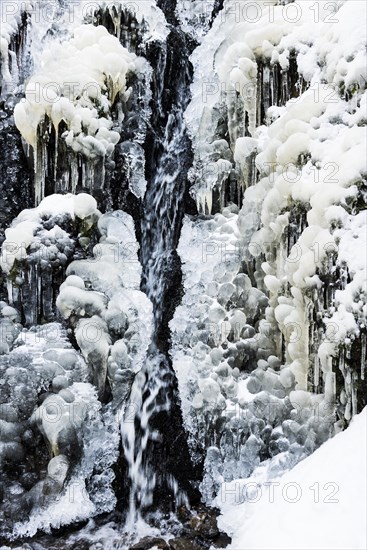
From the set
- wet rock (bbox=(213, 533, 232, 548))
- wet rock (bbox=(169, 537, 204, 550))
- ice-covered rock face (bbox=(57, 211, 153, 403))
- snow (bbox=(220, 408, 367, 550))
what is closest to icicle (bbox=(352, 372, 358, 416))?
A: snow (bbox=(220, 408, 367, 550))

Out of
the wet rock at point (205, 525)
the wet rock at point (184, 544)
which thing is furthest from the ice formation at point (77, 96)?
the wet rock at point (184, 544)

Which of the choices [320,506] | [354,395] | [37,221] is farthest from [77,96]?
[320,506]

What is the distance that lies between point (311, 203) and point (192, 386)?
230cm

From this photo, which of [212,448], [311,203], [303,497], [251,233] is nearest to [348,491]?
[303,497]

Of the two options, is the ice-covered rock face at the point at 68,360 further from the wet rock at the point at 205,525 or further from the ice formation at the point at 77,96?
the wet rock at the point at 205,525

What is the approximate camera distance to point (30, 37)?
29.4 ft

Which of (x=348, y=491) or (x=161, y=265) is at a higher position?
(x=161, y=265)

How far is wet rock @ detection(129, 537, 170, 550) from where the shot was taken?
5285mm

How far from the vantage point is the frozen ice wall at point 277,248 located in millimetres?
5176

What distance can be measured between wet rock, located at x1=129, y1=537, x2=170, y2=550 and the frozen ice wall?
847 mm

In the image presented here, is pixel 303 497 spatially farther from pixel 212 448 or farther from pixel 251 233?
pixel 251 233

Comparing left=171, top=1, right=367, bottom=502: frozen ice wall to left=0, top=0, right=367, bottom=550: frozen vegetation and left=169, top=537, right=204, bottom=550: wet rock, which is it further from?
left=169, top=537, right=204, bottom=550: wet rock

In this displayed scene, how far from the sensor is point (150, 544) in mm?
5348

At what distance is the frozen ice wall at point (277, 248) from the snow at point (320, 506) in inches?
22.8
